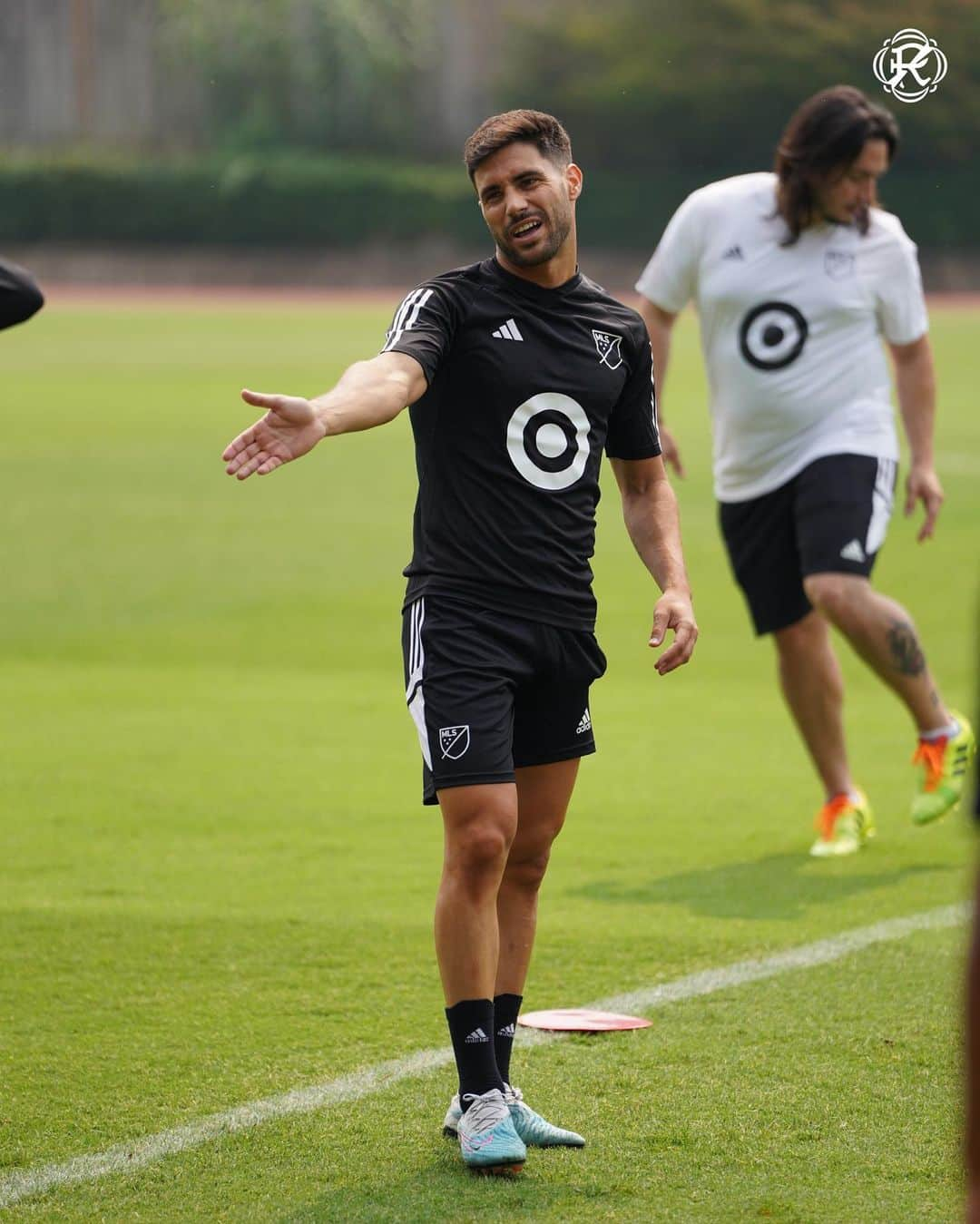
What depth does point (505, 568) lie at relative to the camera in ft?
14.5

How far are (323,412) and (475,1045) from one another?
1.40 metres

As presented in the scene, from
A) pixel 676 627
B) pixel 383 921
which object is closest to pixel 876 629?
pixel 383 921

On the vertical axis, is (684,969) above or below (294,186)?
below

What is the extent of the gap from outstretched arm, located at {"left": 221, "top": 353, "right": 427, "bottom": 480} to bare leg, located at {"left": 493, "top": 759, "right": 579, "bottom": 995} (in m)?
0.96

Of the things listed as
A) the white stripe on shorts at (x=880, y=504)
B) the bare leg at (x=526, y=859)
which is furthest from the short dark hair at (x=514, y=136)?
the white stripe on shorts at (x=880, y=504)

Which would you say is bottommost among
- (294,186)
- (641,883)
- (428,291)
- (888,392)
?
(641,883)

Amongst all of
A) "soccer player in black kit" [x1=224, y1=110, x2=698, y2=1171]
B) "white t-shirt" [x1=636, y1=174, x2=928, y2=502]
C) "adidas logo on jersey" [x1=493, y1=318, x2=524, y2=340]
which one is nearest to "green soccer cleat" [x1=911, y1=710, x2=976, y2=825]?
"white t-shirt" [x1=636, y1=174, x2=928, y2=502]

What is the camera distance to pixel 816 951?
5926mm

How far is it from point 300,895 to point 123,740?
3093mm

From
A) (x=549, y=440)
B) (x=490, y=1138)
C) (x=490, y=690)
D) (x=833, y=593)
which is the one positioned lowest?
(x=490, y=1138)

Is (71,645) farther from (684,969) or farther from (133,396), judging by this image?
(133,396)

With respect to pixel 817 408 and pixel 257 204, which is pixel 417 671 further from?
pixel 257 204

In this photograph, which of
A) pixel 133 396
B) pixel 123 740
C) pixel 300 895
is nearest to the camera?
pixel 300 895

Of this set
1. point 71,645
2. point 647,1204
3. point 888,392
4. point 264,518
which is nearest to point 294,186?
point 264,518
